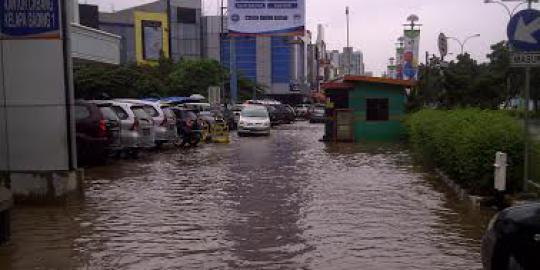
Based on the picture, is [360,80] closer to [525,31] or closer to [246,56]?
[525,31]

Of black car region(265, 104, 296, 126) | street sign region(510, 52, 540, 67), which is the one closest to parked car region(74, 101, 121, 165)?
street sign region(510, 52, 540, 67)

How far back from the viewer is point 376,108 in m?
28.6

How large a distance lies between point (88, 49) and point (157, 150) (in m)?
4.20

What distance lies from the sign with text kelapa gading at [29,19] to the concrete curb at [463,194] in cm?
732

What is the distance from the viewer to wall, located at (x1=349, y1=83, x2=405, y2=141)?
2839 cm

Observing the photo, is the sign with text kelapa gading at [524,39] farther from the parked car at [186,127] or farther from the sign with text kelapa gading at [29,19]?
the parked car at [186,127]

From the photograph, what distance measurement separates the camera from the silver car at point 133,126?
18359 mm

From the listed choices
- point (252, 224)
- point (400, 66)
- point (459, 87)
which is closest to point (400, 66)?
point (400, 66)

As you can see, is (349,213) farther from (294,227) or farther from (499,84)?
(499,84)

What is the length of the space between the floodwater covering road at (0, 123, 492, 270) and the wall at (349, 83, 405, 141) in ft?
39.9

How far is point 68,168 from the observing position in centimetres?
1145

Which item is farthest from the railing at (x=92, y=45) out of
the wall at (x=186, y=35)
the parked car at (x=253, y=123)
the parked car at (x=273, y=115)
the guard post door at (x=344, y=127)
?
the wall at (x=186, y=35)

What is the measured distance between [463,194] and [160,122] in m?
12.2

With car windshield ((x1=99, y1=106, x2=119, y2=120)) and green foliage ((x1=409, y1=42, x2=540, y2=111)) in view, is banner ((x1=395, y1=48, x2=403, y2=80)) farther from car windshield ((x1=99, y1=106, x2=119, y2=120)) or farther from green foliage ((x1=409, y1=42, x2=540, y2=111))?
car windshield ((x1=99, y1=106, x2=119, y2=120))
